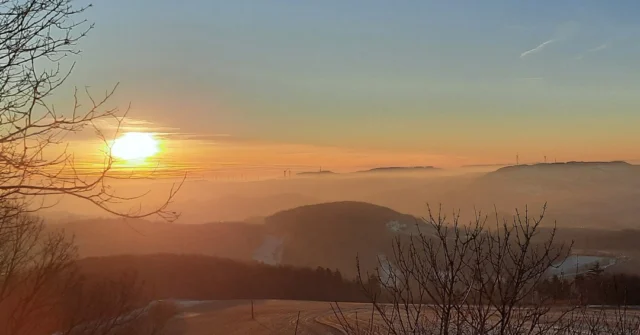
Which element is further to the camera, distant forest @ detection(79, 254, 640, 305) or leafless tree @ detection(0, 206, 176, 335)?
distant forest @ detection(79, 254, 640, 305)

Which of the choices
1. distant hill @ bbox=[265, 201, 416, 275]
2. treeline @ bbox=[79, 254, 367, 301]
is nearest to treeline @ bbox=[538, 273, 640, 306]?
treeline @ bbox=[79, 254, 367, 301]

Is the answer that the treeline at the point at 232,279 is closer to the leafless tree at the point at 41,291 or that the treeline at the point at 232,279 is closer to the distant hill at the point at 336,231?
the distant hill at the point at 336,231

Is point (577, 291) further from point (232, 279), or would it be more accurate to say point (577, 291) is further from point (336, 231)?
point (336, 231)

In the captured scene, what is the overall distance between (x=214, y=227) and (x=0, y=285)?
463 feet

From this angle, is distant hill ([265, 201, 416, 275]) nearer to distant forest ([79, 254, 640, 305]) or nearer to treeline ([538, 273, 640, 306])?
distant forest ([79, 254, 640, 305])

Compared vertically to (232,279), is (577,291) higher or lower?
higher

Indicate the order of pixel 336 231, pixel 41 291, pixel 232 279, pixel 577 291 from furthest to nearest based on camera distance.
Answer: pixel 336 231 → pixel 232 279 → pixel 577 291 → pixel 41 291

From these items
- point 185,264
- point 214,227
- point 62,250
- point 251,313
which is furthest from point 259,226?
point 62,250

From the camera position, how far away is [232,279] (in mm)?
80125

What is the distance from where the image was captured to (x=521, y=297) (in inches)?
220

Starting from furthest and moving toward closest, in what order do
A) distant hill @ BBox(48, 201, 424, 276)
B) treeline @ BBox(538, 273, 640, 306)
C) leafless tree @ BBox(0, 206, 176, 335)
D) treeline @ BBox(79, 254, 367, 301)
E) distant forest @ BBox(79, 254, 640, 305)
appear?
distant hill @ BBox(48, 201, 424, 276)
treeline @ BBox(79, 254, 367, 301)
distant forest @ BBox(79, 254, 640, 305)
treeline @ BBox(538, 273, 640, 306)
leafless tree @ BBox(0, 206, 176, 335)

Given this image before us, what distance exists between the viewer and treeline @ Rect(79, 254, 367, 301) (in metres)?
75.6

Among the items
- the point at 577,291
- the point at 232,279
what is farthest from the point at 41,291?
the point at 232,279

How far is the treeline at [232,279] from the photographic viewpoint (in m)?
75.6
